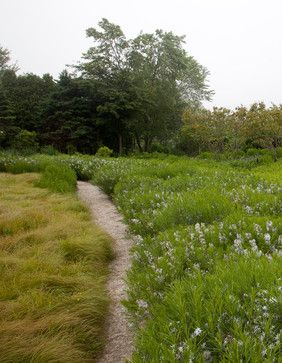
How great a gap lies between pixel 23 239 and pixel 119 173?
5708 mm

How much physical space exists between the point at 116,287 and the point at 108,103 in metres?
27.1

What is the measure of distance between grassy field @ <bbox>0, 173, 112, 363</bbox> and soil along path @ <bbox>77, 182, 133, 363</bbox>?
0.12 metres

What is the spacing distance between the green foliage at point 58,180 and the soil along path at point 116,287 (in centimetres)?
132

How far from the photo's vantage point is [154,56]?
3606 centimetres

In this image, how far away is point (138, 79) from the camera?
1320 inches

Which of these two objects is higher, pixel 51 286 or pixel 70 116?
pixel 70 116

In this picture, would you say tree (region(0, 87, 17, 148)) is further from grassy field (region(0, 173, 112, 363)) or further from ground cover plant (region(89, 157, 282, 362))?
ground cover plant (region(89, 157, 282, 362))

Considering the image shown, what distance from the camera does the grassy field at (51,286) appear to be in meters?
3.37

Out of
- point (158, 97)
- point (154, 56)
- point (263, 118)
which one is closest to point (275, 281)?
point (263, 118)

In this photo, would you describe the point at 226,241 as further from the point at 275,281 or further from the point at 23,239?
the point at 23,239

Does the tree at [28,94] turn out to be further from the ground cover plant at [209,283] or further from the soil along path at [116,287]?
the ground cover plant at [209,283]

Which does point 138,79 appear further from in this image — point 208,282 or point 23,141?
point 208,282

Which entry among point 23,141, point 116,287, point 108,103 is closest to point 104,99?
point 108,103

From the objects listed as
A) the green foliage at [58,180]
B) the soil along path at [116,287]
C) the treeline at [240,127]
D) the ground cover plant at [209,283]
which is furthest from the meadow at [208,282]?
the treeline at [240,127]
